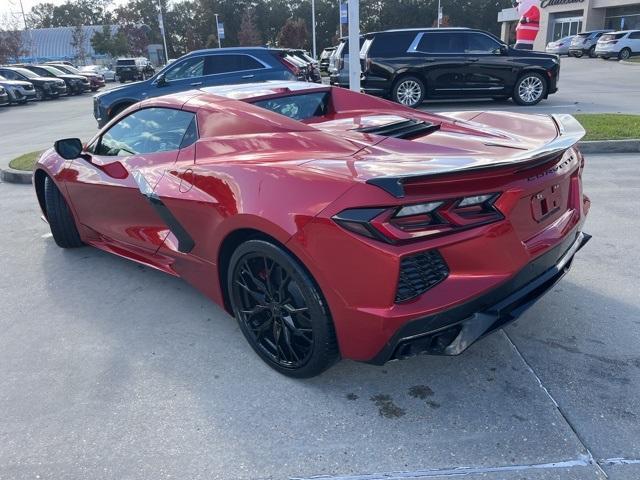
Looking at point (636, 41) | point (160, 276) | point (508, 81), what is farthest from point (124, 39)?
point (160, 276)

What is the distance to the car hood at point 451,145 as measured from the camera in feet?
7.86

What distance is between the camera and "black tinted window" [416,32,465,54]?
13492 millimetres

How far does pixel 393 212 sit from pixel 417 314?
439 mm

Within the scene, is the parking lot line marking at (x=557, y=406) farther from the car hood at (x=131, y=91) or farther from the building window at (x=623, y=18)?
the building window at (x=623, y=18)

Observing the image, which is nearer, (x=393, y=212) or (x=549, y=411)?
(x=393, y=212)

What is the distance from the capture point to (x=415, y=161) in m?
2.54

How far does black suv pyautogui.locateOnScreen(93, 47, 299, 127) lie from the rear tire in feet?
24.6

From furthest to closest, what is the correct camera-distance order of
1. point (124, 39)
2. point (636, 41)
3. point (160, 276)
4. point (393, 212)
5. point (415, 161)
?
point (124, 39)
point (636, 41)
point (160, 276)
point (415, 161)
point (393, 212)

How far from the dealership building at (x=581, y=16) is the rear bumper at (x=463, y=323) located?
149ft

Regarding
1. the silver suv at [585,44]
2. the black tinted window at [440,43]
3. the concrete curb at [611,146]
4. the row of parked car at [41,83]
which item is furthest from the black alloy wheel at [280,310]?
the silver suv at [585,44]

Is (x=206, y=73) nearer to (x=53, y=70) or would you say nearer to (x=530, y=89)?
(x=530, y=89)

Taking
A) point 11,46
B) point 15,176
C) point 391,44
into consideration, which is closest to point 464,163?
point 15,176

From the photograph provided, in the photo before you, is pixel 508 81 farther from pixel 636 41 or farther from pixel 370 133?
pixel 636 41

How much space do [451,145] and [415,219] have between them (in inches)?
31.5
